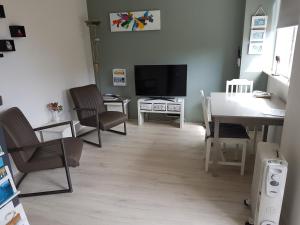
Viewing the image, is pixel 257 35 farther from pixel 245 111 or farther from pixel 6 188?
pixel 6 188

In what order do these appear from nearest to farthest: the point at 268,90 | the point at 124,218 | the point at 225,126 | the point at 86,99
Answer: the point at 124,218, the point at 225,126, the point at 268,90, the point at 86,99

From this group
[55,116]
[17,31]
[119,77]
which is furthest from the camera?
[119,77]

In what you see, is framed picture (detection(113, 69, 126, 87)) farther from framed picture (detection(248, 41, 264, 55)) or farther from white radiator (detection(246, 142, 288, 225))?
white radiator (detection(246, 142, 288, 225))

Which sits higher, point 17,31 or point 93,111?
point 17,31

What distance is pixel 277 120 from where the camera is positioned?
7.68ft

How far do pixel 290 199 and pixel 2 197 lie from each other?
2242 millimetres

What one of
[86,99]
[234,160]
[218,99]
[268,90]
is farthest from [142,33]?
[234,160]

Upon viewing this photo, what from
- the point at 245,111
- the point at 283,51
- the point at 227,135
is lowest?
the point at 227,135

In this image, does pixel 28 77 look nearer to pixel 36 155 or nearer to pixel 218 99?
pixel 36 155

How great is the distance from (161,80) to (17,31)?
7.70ft

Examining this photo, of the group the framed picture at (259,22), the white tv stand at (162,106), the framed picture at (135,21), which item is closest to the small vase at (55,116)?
the white tv stand at (162,106)

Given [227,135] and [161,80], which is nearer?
[227,135]

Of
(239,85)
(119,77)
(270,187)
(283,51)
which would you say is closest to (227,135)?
(270,187)

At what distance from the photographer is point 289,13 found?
2869 mm
